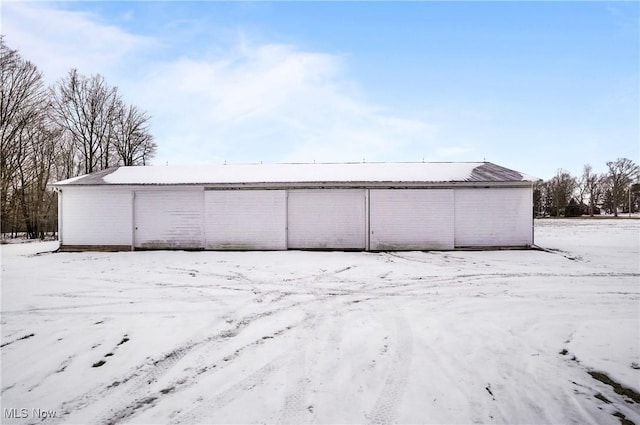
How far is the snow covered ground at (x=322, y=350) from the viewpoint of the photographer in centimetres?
277

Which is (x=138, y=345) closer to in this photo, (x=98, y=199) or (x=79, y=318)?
(x=79, y=318)

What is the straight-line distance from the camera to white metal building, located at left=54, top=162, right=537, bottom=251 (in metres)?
14.0

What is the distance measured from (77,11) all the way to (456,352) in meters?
13.5

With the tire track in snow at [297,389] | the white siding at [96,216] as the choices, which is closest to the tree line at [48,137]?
the white siding at [96,216]

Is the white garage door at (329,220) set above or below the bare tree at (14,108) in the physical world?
below

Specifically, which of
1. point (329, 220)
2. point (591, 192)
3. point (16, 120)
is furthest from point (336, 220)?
point (591, 192)

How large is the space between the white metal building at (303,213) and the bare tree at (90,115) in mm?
15654

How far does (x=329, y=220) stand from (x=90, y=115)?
2568 cm

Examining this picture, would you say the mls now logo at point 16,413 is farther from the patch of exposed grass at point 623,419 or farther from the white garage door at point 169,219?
the white garage door at point 169,219

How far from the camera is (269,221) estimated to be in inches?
556

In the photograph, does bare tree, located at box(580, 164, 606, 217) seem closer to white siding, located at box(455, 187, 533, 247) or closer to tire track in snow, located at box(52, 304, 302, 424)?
white siding, located at box(455, 187, 533, 247)

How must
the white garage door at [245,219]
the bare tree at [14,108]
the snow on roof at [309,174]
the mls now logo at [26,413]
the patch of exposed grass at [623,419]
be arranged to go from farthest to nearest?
the bare tree at [14,108] → the snow on roof at [309,174] → the white garage door at [245,219] → the mls now logo at [26,413] → the patch of exposed grass at [623,419]

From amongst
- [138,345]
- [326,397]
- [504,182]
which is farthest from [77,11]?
[504,182]

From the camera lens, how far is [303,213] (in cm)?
1412
